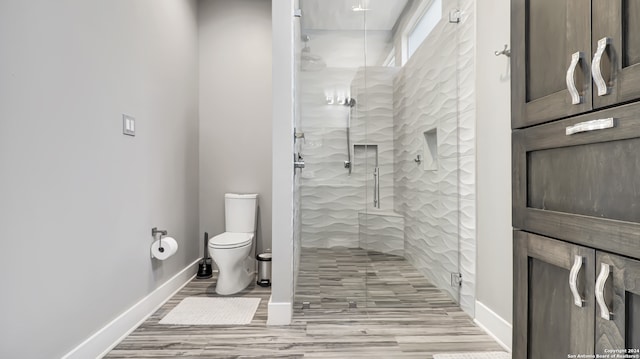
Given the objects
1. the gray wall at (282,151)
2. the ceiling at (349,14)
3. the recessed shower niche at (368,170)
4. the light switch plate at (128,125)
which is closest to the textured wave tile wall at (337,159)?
the recessed shower niche at (368,170)

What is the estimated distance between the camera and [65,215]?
1488 mm

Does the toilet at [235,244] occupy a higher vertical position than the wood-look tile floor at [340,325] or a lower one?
higher

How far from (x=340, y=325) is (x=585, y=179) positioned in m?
1.64

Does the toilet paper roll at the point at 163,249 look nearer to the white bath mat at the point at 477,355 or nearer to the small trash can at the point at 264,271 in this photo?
the small trash can at the point at 264,271

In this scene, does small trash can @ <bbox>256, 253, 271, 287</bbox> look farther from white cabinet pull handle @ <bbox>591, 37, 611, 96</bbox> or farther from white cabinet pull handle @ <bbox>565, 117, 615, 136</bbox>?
white cabinet pull handle @ <bbox>591, 37, 611, 96</bbox>

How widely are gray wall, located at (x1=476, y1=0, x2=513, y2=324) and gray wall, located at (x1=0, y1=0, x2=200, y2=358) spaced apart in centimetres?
221

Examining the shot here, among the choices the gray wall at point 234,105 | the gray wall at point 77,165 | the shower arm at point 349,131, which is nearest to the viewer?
the gray wall at point 77,165

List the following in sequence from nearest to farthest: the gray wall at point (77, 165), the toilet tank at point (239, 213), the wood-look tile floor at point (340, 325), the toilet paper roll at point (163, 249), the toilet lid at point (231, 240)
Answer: the gray wall at point (77, 165) → the wood-look tile floor at point (340, 325) → the toilet paper roll at point (163, 249) → the toilet lid at point (231, 240) → the toilet tank at point (239, 213)

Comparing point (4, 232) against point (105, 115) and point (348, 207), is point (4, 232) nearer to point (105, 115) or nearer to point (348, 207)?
point (105, 115)

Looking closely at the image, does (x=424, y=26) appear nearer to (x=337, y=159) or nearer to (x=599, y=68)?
(x=337, y=159)

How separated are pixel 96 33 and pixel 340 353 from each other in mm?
2114

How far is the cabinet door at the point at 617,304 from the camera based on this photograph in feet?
2.37

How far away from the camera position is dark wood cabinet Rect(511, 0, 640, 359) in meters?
0.73

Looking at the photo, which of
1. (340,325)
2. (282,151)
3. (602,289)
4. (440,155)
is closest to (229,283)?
(340,325)
